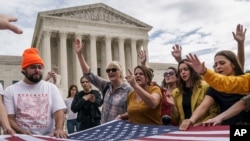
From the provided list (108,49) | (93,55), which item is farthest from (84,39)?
(108,49)

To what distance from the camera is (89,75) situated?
5.62 m

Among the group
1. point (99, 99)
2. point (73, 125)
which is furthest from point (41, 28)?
point (99, 99)

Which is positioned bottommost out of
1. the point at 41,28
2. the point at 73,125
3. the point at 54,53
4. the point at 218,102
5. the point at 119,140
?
the point at 73,125

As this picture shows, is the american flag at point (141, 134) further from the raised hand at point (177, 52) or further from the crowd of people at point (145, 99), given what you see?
A: the raised hand at point (177, 52)

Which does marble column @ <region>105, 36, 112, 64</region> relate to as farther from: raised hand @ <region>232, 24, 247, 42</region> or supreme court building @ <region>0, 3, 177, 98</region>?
raised hand @ <region>232, 24, 247, 42</region>

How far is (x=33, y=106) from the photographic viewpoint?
394 centimetres

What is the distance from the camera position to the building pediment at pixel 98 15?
40.6m

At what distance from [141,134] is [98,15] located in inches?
1587

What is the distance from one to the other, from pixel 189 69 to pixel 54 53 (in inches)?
1539

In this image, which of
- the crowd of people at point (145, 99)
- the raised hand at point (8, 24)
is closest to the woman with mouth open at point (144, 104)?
the crowd of people at point (145, 99)

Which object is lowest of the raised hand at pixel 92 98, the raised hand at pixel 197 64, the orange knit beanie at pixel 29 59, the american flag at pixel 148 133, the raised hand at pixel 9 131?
the american flag at pixel 148 133

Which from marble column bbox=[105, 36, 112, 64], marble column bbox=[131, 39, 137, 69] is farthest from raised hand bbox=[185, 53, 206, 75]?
marble column bbox=[131, 39, 137, 69]

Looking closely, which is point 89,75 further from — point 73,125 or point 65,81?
point 65,81

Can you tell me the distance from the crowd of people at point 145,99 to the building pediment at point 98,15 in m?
36.1
